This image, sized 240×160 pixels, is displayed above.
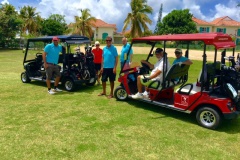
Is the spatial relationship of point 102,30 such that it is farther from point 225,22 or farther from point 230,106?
point 230,106

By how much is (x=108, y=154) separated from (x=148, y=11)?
39.1 meters

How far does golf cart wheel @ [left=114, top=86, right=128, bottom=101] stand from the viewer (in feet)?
20.8

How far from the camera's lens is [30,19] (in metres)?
49.8

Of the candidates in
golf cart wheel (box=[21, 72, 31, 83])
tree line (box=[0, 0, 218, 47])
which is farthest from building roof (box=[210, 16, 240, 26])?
golf cart wheel (box=[21, 72, 31, 83])

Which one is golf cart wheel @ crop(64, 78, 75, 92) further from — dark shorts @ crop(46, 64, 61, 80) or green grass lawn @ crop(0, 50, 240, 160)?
green grass lawn @ crop(0, 50, 240, 160)

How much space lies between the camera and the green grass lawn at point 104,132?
3.66 m

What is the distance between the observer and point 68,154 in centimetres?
359

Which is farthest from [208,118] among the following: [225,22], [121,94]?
[225,22]

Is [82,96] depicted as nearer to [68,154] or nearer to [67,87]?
[67,87]

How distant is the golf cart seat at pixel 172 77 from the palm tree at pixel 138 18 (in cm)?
3484

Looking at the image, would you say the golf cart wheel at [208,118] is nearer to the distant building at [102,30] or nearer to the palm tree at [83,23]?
the palm tree at [83,23]

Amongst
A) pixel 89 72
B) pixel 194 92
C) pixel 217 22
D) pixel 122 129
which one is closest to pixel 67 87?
pixel 89 72

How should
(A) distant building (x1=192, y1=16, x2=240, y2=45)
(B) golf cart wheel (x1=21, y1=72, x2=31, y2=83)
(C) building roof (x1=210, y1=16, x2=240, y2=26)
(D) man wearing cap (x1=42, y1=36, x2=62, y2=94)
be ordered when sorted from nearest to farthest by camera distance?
(D) man wearing cap (x1=42, y1=36, x2=62, y2=94)
(B) golf cart wheel (x1=21, y1=72, x2=31, y2=83)
(A) distant building (x1=192, y1=16, x2=240, y2=45)
(C) building roof (x1=210, y1=16, x2=240, y2=26)

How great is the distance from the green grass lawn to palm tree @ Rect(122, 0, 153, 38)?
3465 cm
